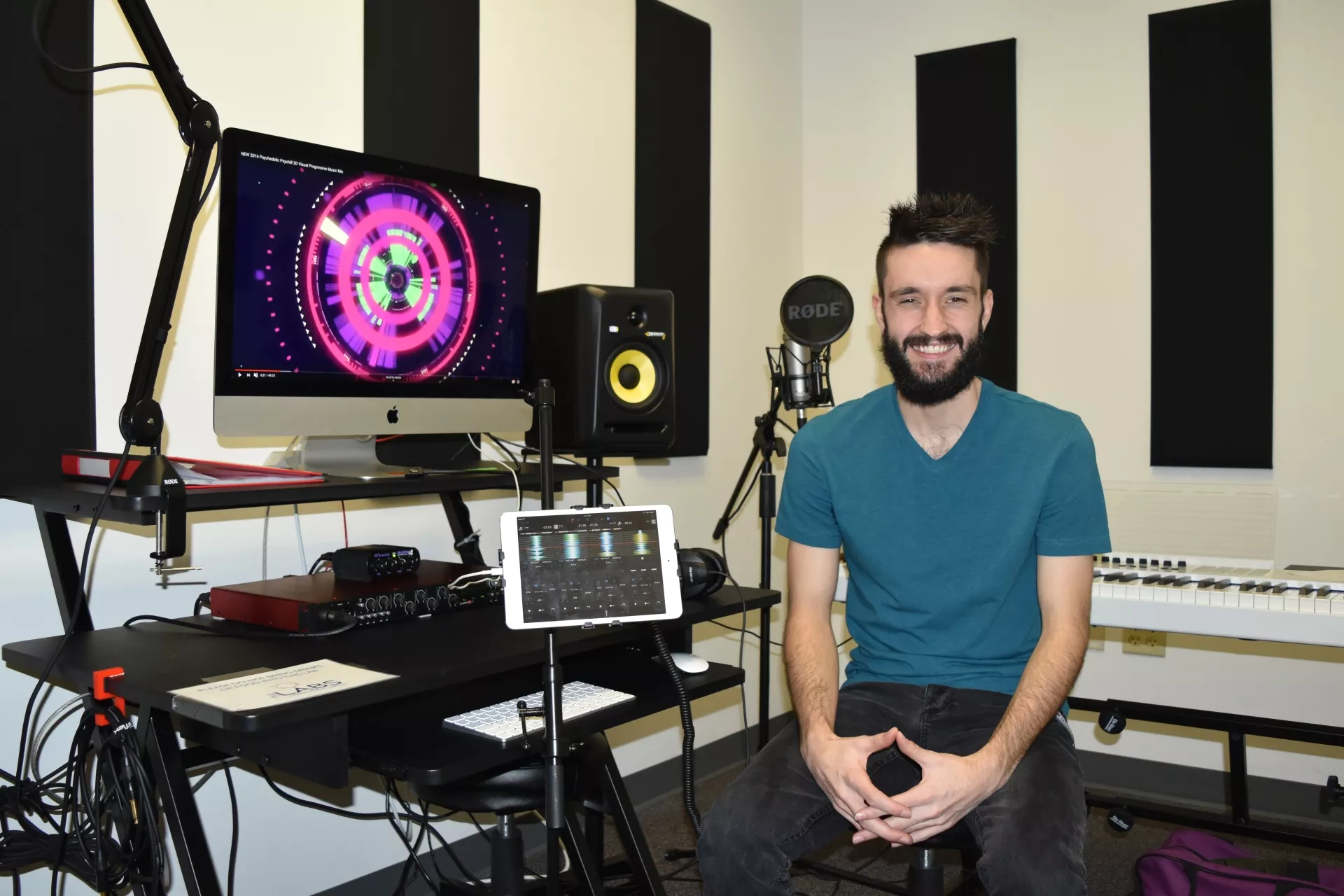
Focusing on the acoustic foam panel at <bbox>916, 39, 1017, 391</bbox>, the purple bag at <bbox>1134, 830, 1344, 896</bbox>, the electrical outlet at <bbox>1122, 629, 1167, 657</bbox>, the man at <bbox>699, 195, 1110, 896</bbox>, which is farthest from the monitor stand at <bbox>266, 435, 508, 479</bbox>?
the electrical outlet at <bbox>1122, 629, 1167, 657</bbox>

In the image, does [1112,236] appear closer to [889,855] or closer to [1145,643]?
[1145,643]

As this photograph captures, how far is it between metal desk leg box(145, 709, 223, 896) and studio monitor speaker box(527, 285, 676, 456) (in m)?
0.91

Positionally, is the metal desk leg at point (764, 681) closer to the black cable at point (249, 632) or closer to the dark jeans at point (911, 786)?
the dark jeans at point (911, 786)

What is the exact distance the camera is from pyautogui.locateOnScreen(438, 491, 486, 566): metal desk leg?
216 cm

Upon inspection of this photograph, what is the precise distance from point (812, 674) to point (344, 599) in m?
0.80

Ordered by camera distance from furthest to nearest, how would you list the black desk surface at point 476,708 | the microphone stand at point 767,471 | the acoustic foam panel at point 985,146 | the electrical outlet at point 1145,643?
1. the acoustic foam panel at point 985,146
2. the electrical outlet at point 1145,643
3. the microphone stand at point 767,471
4. the black desk surface at point 476,708

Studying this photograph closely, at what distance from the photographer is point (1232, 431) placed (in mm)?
2982

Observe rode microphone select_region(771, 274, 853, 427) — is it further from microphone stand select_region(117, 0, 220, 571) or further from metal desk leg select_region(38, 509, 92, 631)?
metal desk leg select_region(38, 509, 92, 631)

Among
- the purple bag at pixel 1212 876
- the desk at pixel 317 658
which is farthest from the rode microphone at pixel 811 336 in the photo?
the purple bag at pixel 1212 876

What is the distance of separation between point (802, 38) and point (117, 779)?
3326 mm

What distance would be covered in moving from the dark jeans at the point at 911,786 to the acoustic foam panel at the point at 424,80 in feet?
4.63

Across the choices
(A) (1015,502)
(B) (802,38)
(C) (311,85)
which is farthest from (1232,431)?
(C) (311,85)

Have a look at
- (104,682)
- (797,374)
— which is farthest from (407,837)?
(797,374)

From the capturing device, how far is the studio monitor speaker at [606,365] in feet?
6.66
